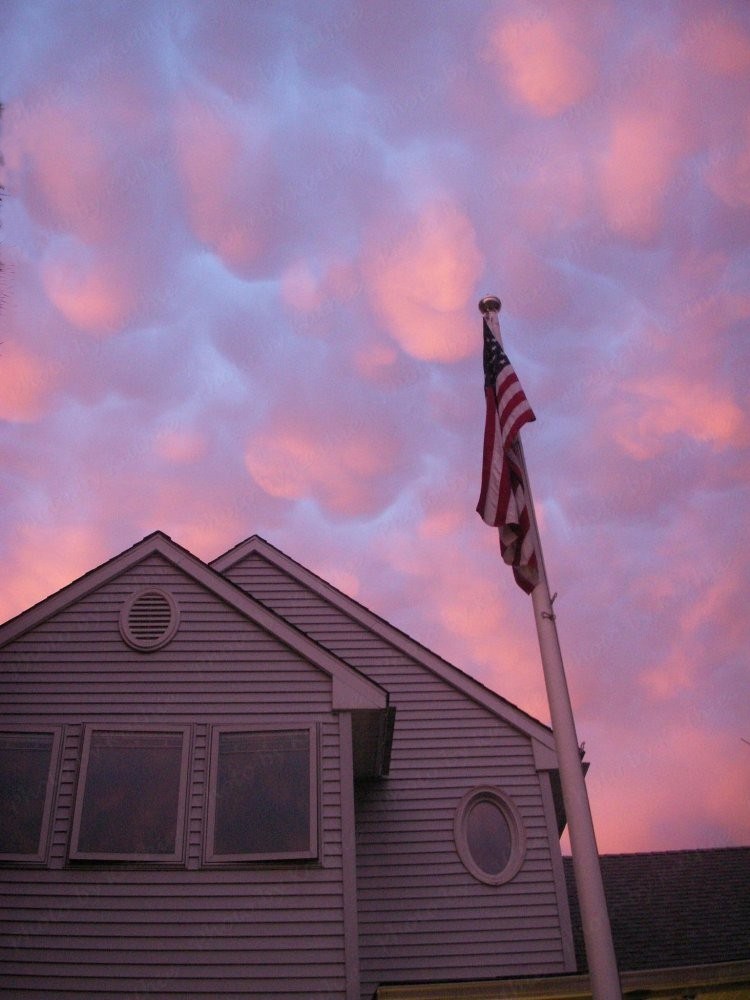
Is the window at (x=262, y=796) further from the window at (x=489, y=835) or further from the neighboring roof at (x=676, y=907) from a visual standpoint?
the neighboring roof at (x=676, y=907)

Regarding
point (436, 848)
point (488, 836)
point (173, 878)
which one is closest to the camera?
point (173, 878)

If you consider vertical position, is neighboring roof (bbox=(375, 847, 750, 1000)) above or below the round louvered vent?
below

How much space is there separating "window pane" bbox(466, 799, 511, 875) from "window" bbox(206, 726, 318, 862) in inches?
139

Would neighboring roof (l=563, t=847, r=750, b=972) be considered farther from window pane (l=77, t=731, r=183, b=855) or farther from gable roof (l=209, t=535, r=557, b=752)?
window pane (l=77, t=731, r=183, b=855)

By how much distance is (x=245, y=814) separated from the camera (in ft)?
34.6

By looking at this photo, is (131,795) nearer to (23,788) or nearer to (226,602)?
(23,788)

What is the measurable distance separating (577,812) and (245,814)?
206 inches

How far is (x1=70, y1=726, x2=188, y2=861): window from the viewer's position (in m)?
10.3

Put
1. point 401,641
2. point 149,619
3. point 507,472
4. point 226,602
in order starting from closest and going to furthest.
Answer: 1. point 507,472
2. point 149,619
3. point 226,602
4. point 401,641

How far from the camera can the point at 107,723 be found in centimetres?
1102

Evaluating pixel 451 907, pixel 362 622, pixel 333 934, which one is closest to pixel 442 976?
pixel 451 907

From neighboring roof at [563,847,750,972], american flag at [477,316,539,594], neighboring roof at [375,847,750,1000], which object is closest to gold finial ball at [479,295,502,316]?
american flag at [477,316,539,594]

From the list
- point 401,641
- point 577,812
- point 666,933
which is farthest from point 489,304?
point 666,933

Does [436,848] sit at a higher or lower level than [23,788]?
lower
